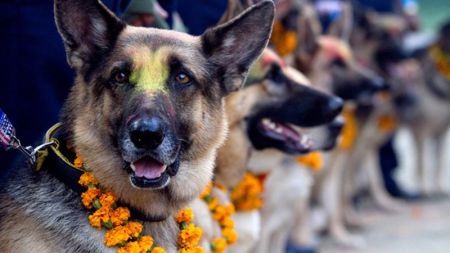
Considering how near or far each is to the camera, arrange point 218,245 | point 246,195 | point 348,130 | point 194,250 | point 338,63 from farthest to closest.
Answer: point 348,130 → point 338,63 → point 246,195 → point 218,245 → point 194,250

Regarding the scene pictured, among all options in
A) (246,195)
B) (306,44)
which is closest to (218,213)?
(246,195)

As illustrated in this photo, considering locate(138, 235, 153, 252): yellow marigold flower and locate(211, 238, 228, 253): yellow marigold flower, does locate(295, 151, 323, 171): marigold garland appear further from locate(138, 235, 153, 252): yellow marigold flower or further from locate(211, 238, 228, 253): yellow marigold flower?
Result: locate(138, 235, 153, 252): yellow marigold flower

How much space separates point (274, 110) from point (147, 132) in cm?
185

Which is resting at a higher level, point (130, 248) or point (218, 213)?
point (218, 213)

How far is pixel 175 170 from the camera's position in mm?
2902

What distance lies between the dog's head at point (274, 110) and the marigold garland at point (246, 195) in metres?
0.11

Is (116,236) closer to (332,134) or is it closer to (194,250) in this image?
(194,250)

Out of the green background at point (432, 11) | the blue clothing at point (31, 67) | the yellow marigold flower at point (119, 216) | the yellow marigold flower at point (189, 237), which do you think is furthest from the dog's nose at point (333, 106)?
the green background at point (432, 11)

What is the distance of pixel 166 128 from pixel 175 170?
0.25 meters

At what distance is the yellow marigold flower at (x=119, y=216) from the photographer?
283 cm

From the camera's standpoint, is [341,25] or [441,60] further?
[441,60]

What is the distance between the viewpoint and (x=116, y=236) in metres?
2.81

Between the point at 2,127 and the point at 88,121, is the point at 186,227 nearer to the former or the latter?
the point at 88,121

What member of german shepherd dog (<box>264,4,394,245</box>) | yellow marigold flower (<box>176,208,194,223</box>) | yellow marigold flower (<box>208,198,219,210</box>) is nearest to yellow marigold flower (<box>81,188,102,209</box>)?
yellow marigold flower (<box>176,208,194,223</box>)
